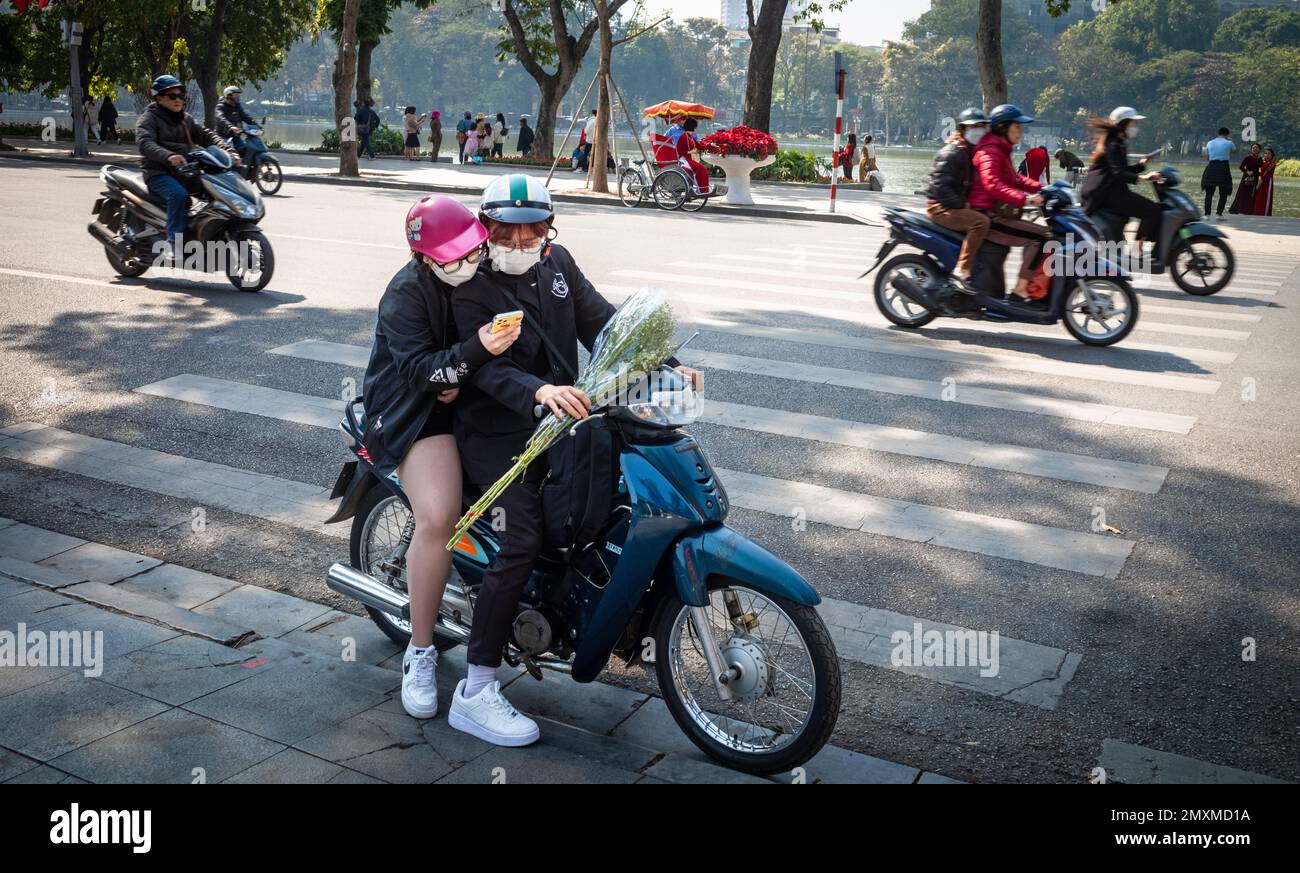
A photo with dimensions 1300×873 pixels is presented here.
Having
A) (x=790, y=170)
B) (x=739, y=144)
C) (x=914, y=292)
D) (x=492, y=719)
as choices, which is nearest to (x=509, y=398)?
(x=492, y=719)

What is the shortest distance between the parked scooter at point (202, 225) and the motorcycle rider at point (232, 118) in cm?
1046

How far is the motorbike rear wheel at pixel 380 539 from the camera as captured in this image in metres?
4.21

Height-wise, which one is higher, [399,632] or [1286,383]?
[1286,383]

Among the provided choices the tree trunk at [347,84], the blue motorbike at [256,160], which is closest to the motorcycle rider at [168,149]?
the blue motorbike at [256,160]

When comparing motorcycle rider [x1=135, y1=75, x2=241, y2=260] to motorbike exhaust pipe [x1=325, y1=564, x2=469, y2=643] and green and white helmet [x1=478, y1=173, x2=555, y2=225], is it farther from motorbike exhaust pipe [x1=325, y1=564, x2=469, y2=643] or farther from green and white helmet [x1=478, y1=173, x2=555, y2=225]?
green and white helmet [x1=478, y1=173, x2=555, y2=225]

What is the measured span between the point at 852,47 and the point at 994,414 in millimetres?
146828

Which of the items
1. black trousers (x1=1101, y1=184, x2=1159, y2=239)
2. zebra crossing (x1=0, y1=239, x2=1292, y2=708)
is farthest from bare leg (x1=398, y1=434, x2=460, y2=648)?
black trousers (x1=1101, y1=184, x2=1159, y2=239)

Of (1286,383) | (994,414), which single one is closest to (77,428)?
(994,414)

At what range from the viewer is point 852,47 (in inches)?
5728

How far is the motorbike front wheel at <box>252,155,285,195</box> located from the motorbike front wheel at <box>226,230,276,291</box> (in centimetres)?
1105

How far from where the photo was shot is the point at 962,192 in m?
10.1

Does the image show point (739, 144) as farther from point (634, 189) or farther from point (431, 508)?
point (431, 508)
